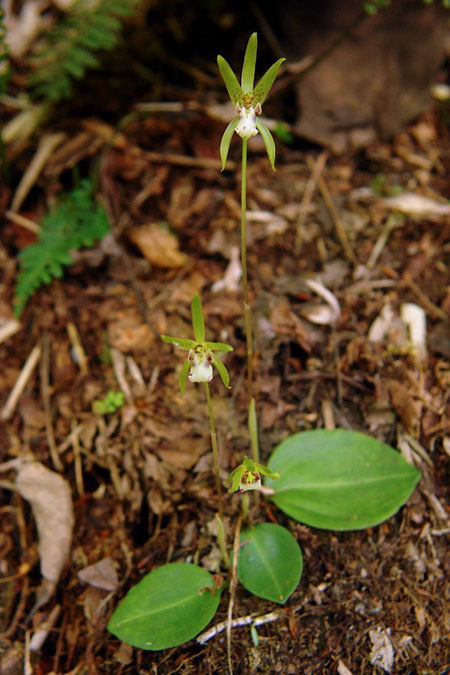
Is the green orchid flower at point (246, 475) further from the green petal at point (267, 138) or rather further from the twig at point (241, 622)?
the green petal at point (267, 138)

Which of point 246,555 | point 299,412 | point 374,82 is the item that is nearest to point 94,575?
point 246,555

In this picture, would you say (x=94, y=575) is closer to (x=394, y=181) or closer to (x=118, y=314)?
(x=118, y=314)

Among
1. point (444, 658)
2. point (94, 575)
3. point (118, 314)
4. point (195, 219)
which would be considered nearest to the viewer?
point (444, 658)

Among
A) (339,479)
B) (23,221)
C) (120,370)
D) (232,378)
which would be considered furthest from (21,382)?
(339,479)

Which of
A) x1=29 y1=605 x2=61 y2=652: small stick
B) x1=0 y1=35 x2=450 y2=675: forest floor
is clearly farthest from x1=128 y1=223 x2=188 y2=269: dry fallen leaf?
x1=29 y1=605 x2=61 y2=652: small stick

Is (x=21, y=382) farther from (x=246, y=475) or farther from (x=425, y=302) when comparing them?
(x=425, y=302)

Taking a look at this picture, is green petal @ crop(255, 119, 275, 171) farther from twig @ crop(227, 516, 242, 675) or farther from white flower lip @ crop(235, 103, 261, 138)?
twig @ crop(227, 516, 242, 675)
